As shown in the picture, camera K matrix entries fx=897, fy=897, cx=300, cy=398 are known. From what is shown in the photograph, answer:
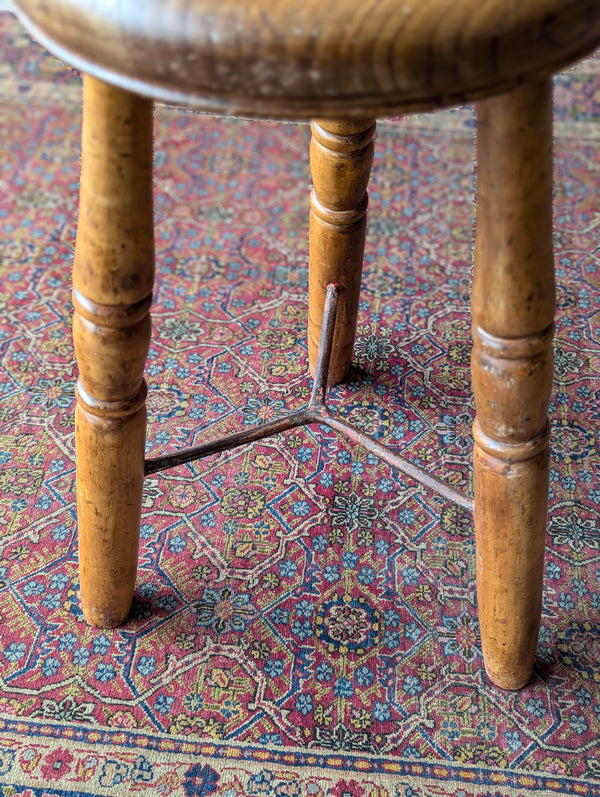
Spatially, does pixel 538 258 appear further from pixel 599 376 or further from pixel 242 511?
pixel 599 376

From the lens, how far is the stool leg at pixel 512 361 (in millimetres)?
651

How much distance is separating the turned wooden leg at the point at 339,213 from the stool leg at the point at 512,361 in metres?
0.36

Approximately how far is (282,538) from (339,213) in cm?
40

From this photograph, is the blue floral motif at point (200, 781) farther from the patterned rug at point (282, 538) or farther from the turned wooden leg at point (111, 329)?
the turned wooden leg at point (111, 329)

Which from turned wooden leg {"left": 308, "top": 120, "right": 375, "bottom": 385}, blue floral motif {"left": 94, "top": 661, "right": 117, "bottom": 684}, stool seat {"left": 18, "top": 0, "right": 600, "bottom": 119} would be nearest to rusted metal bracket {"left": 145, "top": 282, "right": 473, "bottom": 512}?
turned wooden leg {"left": 308, "top": 120, "right": 375, "bottom": 385}

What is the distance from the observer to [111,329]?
0.75 metres

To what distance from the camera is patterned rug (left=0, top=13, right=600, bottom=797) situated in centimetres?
86

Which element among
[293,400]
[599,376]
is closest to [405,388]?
[293,400]

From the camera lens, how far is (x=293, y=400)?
1254mm

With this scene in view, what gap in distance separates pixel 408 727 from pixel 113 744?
0.29 metres

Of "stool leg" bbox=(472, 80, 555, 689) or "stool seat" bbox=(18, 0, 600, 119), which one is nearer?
"stool seat" bbox=(18, 0, 600, 119)

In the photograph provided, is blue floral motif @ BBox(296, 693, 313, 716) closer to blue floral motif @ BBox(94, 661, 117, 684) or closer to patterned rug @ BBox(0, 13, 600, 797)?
patterned rug @ BBox(0, 13, 600, 797)

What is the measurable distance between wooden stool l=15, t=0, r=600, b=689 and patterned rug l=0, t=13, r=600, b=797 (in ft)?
0.25

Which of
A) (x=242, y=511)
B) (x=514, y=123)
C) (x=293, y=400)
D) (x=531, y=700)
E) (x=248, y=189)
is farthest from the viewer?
(x=248, y=189)
